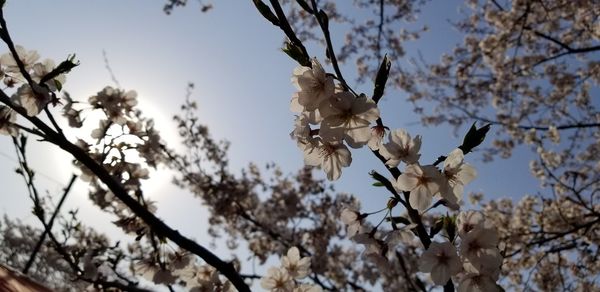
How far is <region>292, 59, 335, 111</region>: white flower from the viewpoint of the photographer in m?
1.39

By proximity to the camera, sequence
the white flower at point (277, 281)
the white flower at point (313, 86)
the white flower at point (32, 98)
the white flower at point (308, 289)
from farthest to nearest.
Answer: the white flower at point (277, 281)
the white flower at point (308, 289)
the white flower at point (32, 98)
the white flower at point (313, 86)

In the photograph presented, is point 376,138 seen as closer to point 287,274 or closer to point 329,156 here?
point 329,156

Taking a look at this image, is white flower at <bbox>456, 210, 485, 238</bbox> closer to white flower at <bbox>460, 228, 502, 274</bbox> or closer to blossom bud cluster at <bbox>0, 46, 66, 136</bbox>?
white flower at <bbox>460, 228, 502, 274</bbox>

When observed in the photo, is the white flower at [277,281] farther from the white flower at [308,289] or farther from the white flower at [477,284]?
the white flower at [477,284]

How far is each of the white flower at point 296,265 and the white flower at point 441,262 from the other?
1.12 metres

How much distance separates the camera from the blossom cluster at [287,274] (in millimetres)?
2354

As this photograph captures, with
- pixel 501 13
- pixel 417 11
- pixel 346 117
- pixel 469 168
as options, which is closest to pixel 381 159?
pixel 346 117

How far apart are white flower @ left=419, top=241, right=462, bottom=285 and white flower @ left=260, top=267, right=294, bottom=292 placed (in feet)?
3.43

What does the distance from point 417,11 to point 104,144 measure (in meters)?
10.4

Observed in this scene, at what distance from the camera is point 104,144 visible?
8.04 feet

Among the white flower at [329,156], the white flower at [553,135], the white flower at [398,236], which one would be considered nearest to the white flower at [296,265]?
the white flower at [398,236]

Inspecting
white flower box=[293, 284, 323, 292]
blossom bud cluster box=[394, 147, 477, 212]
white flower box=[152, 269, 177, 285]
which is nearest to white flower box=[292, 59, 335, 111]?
blossom bud cluster box=[394, 147, 477, 212]

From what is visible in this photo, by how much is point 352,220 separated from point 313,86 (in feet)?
2.48

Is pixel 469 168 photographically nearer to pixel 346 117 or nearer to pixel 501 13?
pixel 346 117
